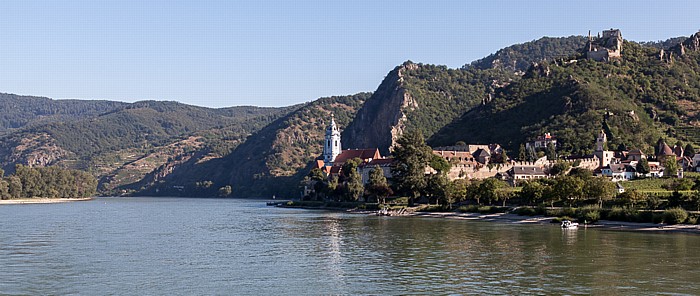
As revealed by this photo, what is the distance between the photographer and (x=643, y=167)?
114062 millimetres

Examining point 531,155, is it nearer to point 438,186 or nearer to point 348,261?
Result: point 438,186

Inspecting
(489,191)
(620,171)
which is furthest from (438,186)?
(620,171)

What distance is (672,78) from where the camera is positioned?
172500mm

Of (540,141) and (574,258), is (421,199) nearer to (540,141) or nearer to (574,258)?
(540,141)

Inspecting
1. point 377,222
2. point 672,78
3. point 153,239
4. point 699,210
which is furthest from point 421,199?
point 672,78

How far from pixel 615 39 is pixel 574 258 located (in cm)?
15433

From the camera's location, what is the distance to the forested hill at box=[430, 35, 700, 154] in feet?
470

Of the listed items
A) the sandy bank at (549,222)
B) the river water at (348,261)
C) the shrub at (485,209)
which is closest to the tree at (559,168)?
the shrub at (485,209)

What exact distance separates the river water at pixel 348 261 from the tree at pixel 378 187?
4375cm

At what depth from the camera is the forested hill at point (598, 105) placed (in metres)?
143

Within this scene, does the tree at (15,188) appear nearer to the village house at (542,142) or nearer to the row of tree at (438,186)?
the row of tree at (438,186)

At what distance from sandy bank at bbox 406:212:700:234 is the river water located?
135 inches

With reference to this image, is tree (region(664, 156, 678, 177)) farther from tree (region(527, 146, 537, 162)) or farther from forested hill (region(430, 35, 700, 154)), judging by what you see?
tree (region(527, 146, 537, 162))

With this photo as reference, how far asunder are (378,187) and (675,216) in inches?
2137
